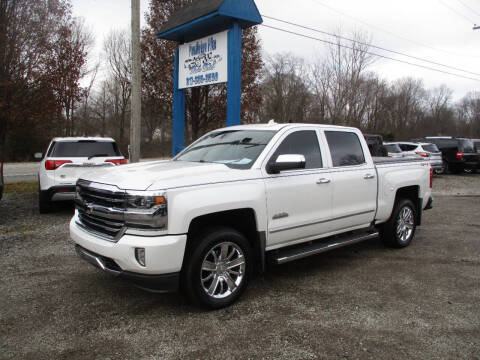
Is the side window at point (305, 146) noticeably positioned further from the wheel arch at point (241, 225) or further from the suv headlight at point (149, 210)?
the suv headlight at point (149, 210)

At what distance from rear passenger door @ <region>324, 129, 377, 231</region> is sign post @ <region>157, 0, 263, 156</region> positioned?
11.1 feet

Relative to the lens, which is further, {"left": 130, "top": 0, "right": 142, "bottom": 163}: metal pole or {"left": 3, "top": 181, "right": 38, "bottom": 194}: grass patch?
{"left": 3, "top": 181, "right": 38, "bottom": 194}: grass patch

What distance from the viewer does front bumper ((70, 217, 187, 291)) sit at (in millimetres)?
3428

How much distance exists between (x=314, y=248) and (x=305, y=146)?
1249 mm

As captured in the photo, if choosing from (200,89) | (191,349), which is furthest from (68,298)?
(200,89)

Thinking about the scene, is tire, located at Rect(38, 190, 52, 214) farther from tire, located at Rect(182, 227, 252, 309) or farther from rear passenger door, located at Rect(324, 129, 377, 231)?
rear passenger door, located at Rect(324, 129, 377, 231)

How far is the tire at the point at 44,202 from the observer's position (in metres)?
8.27

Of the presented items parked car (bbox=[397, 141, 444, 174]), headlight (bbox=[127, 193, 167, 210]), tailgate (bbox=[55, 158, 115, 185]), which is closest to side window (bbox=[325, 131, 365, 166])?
headlight (bbox=[127, 193, 167, 210])

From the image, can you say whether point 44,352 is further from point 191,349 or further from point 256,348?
point 256,348

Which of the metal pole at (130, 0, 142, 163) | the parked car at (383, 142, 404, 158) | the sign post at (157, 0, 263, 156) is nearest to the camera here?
the sign post at (157, 0, 263, 156)

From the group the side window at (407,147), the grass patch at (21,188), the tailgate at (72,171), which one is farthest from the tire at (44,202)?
the side window at (407,147)

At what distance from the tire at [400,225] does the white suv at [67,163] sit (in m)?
5.49

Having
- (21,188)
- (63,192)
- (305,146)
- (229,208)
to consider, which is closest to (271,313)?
(229,208)

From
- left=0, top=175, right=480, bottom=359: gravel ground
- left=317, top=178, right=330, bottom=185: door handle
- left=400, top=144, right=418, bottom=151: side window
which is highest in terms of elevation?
left=400, top=144, right=418, bottom=151: side window
